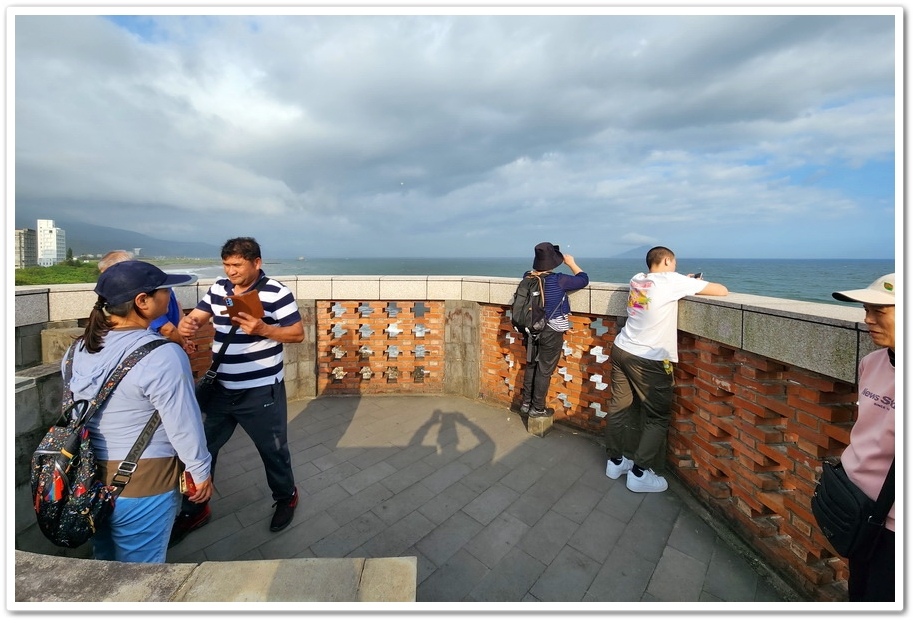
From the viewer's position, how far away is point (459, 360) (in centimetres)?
564

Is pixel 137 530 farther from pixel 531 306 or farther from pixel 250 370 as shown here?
pixel 531 306

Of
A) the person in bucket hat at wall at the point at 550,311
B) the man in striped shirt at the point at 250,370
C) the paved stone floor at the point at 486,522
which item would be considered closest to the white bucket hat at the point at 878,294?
the paved stone floor at the point at 486,522

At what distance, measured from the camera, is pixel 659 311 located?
11.0 ft

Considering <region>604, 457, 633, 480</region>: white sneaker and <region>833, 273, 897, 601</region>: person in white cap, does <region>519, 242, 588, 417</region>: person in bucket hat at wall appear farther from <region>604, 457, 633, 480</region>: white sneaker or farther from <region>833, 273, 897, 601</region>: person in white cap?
<region>833, 273, 897, 601</region>: person in white cap

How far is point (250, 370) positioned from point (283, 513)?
1162 mm

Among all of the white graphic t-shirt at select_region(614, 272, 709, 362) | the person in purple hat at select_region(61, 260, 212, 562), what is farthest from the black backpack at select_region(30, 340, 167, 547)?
the white graphic t-shirt at select_region(614, 272, 709, 362)

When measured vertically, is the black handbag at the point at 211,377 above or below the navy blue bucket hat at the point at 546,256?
below

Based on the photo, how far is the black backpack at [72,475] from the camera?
170 centimetres

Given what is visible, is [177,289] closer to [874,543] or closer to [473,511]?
[473,511]

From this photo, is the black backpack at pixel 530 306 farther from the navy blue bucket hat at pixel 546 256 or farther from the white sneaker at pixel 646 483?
the white sneaker at pixel 646 483

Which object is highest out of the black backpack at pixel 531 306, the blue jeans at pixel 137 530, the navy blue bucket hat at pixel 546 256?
the navy blue bucket hat at pixel 546 256

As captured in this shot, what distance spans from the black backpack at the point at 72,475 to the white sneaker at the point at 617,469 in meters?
3.61

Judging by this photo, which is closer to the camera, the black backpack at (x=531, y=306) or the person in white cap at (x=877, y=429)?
the person in white cap at (x=877, y=429)

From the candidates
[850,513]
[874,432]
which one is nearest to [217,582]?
[850,513]
